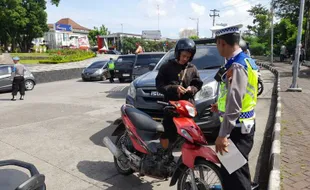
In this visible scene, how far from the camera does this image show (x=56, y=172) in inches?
165

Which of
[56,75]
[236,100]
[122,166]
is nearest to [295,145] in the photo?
[122,166]

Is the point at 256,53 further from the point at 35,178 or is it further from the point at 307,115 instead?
the point at 35,178

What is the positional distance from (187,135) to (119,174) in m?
1.67

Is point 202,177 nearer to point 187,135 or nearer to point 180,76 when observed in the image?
point 187,135

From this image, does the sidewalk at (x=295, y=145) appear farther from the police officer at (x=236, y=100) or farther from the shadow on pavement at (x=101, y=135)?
the shadow on pavement at (x=101, y=135)

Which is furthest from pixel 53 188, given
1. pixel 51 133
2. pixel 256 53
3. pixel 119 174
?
pixel 256 53

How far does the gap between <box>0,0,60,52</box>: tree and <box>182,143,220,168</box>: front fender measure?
142 ft

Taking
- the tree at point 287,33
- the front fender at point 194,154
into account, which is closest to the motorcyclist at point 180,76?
the front fender at point 194,154

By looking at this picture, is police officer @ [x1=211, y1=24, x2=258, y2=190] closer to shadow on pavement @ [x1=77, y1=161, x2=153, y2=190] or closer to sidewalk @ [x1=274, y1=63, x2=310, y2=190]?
sidewalk @ [x1=274, y1=63, x2=310, y2=190]

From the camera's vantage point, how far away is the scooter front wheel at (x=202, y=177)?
9.13ft

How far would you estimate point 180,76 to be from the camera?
372 cm

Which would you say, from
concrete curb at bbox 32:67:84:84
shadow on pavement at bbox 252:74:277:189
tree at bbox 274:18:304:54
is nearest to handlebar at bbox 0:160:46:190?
shadow on pavement at bbox 252:74:277:189

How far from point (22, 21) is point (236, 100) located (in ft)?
154

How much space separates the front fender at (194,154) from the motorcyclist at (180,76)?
2.79 feet
